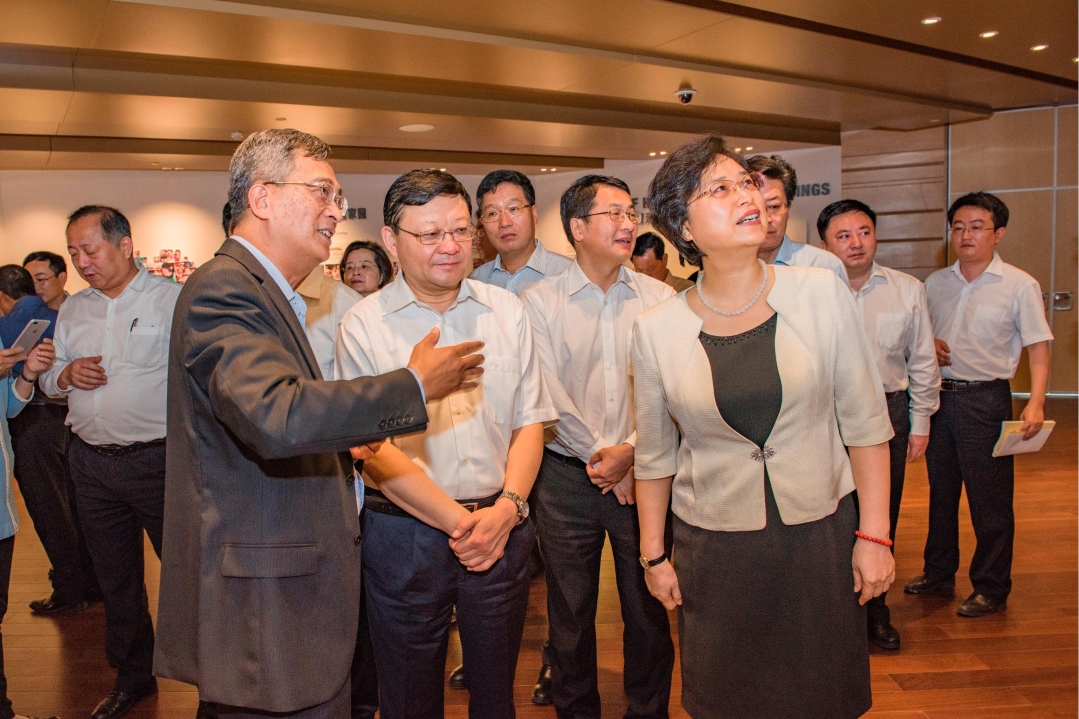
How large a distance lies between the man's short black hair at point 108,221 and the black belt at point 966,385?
3.88 m

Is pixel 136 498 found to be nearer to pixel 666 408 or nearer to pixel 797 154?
pixel 666 408

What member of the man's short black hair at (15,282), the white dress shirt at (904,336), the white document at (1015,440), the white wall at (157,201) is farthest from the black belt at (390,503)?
the white wall at (157,201)

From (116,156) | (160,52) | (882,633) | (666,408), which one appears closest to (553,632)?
(666,408)

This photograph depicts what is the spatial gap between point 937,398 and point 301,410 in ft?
10.6

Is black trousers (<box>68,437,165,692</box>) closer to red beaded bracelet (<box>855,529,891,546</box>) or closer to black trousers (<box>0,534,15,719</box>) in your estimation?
black trousers (<box>0,534,15,719</box>)

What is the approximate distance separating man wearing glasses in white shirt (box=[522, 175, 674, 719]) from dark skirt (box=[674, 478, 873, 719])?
32.3 inches

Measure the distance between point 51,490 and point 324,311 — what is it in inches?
81.0

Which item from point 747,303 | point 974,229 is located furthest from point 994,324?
point 747,303

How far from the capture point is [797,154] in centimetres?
1082

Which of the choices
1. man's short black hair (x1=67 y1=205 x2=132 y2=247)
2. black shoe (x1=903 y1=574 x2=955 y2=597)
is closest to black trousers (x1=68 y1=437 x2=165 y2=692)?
man's short black hair (x1=67 y1=205 x2=132 y2=247)

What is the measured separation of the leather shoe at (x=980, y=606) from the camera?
13.0 ft

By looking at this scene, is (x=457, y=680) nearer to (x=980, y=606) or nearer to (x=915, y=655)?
(x=915, y=655)

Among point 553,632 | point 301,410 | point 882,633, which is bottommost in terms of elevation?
point 882,633

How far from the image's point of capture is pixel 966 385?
161 inches
